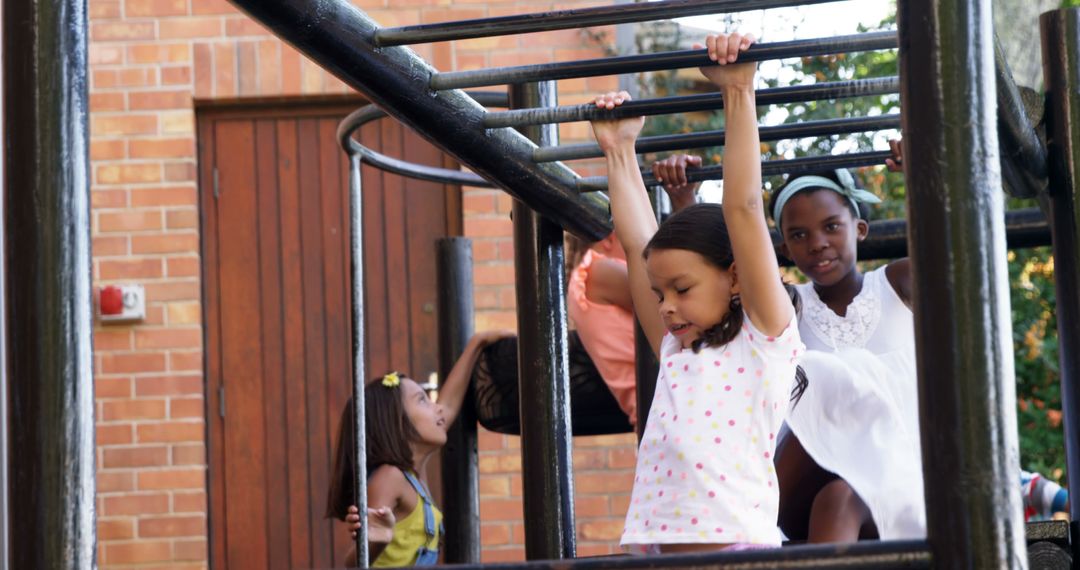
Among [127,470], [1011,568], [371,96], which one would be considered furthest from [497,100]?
[127,470]

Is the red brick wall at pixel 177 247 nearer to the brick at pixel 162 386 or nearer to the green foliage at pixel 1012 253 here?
the brick at pixel 162 386

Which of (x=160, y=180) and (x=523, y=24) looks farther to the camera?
(x=160, y=180)

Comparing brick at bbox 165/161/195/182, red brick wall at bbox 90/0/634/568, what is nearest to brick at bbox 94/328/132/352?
red brick wall at bbox 90/0/634/568

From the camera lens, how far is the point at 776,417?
1.83 m

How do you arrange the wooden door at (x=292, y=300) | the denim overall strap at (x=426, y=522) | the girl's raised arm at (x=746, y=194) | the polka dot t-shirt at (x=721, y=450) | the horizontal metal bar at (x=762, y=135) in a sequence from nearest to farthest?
the girl's raised arm at (x=746, y=194) → the horizontal metal bar at (x=762, y=135) → the polka dot t-shirt at (x=721, y=450) → the denim overall strap at (x=426, y=522) → the wooden door at (x=292, y=300)

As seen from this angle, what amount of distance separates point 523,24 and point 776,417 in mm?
712

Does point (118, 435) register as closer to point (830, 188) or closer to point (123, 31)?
point (123, 31)

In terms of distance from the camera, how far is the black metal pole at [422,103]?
1.24 m

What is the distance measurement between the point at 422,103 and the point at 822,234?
4.44 feet

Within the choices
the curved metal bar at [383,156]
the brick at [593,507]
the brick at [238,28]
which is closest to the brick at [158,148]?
the brick at [238,28]

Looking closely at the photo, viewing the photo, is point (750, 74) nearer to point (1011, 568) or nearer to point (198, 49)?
point (1011, 568)

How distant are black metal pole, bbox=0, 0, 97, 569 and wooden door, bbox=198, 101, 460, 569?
14.9 feet

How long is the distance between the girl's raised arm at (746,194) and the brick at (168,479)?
3.78 meters

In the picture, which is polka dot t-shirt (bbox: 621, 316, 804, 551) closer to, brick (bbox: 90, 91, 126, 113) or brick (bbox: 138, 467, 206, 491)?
brick (bbox: 138, 467, 206, 491)
